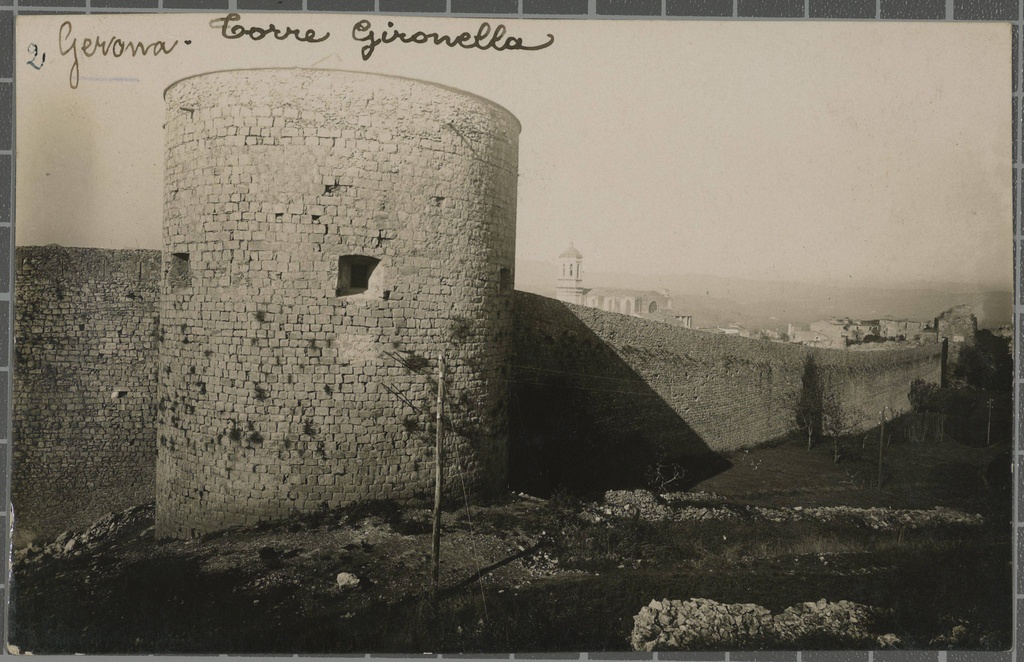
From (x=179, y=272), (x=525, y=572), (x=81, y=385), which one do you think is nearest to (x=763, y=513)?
(x=525, y=572)

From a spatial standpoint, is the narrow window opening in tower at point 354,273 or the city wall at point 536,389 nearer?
the narrow window opening in tower at point 354,273

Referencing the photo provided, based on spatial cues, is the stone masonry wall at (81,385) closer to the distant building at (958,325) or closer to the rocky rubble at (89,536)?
the rocky rubble at (89,536)

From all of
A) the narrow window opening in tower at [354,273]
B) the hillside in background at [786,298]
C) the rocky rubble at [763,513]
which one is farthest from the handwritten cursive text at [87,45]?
the rocky rubble at [763,513]

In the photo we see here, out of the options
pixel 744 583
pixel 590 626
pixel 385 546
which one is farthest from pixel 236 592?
pixel 744 583

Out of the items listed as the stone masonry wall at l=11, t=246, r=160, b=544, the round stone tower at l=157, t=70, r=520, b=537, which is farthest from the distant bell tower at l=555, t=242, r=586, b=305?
the stone masonry wall at l=11, t=246, r=160, b=544

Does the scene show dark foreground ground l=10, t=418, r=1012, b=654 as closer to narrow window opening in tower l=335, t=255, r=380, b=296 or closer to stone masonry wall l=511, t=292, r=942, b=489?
stone masonry wall l=511, t=292, r=942, b=489

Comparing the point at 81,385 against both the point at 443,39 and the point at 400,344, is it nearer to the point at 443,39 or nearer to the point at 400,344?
the point at 400,344
